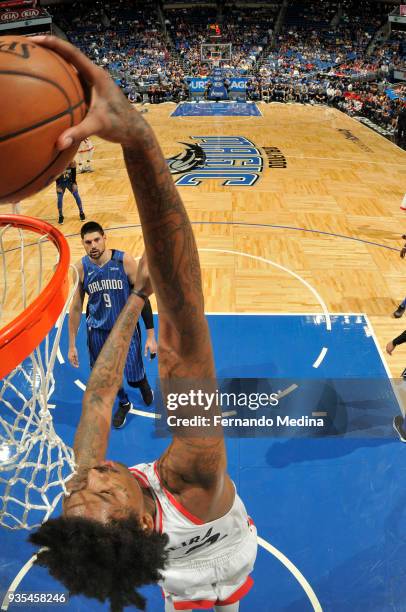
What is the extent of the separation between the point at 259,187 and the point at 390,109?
1078cm

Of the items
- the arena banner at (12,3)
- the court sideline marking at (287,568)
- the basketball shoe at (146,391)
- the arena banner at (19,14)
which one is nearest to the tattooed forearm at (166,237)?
the court sideline marking at (287,568)

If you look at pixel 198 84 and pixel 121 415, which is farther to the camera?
pixel 198 84

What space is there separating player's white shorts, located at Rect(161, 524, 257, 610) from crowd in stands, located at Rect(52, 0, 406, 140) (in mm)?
23464

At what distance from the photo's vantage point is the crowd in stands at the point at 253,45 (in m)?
25.3

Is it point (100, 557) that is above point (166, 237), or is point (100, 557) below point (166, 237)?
below

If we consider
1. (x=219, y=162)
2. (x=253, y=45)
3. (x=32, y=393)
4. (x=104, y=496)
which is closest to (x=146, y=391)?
(x=32, y=393)

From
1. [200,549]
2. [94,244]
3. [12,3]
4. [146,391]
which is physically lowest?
[146,391]

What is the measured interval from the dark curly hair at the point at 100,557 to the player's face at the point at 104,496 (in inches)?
1.0

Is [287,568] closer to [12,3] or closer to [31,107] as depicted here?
[31,107]

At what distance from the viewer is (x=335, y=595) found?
10.8ft

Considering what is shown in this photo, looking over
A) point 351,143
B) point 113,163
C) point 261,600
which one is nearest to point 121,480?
point 261,600

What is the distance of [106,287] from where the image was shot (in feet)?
14.4

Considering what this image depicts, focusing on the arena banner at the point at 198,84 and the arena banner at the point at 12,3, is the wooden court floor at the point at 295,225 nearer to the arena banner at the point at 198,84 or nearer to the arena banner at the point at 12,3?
the arena banner at the point at 198,84

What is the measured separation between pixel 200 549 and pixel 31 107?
1828mm
